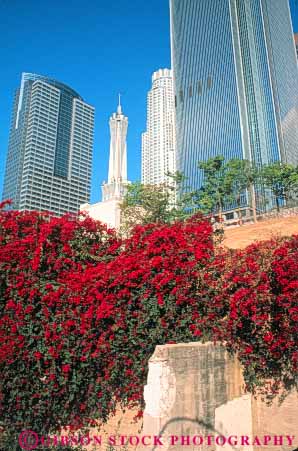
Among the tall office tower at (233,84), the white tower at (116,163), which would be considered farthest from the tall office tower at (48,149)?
the tall office tower at (233,84)

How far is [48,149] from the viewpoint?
158m

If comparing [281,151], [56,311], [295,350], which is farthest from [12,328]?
[281,151]

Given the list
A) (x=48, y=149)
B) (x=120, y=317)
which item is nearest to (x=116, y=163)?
(x=48, y=149)

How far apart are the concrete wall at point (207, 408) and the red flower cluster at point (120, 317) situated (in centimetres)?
47

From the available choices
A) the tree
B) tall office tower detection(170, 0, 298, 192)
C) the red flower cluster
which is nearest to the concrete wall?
the red flower cluster

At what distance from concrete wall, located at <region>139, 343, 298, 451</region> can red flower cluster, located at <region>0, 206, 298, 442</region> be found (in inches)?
18.5

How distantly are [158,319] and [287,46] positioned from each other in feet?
373

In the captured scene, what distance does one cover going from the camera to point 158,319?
841cm

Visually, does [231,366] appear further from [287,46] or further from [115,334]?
[287,46]

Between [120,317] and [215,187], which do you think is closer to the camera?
[120,317]

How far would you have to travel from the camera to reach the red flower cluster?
25.8 ft

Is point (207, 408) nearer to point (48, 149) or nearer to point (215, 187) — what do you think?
point (215, 187)

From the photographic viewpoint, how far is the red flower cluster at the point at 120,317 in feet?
25.8

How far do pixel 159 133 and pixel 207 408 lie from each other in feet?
524
